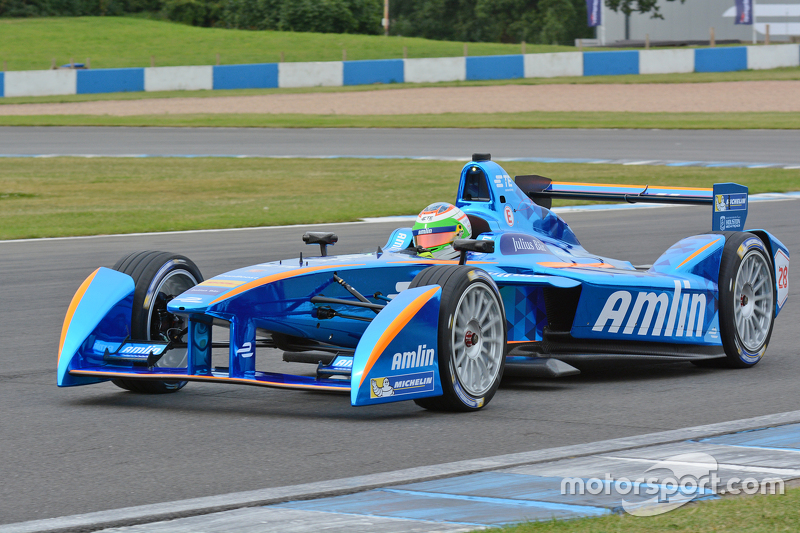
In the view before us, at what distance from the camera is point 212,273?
1164 centimetres

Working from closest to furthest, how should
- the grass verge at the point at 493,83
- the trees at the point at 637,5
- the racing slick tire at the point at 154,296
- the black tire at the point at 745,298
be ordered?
the racing slick tire at the point at 154,296
the black tire at the point at 745,298
the grass verge at the point at 493,83
the trees at the point at 637,5

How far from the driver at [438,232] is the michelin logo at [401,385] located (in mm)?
1391

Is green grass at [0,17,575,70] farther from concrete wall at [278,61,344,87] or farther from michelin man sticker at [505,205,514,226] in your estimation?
michelin man sticker at [505,205,514,226]

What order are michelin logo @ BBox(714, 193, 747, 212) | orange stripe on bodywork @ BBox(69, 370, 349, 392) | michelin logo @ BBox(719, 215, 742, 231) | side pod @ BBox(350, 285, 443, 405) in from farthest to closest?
michelin logo @ BBox(719, 215, 742, 231), michelin logo @ BBox(714, 193, 747, 212), orange stripe on bodywork @ BBox(69, 370, 349, 392), side pod @ BBox(350, 285, 443, 405)

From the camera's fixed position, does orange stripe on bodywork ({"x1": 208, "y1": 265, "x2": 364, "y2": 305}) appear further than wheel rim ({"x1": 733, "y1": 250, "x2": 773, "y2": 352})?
No

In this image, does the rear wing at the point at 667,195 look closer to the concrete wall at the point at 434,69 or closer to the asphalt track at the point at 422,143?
the asphalt track at the point at 422,143

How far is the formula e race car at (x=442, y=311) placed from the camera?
20.1 feet

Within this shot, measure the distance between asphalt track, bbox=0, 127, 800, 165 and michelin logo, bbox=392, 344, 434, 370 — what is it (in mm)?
20047

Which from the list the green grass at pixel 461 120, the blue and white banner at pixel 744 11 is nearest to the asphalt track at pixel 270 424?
the green grass at pixel 461 120

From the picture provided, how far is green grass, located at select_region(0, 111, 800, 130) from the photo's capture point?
3447 centimetres

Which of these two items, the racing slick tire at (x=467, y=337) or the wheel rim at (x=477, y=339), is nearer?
the racing slick tire at (x=467, y=337)

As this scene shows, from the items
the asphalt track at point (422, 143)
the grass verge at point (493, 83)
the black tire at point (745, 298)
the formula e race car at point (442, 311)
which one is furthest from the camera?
the grass verge at point (493, 83)

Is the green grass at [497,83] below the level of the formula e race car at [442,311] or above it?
above

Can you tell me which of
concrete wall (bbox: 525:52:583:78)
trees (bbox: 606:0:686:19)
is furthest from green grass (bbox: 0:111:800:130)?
trees (bbox: 606:0:686:19)
